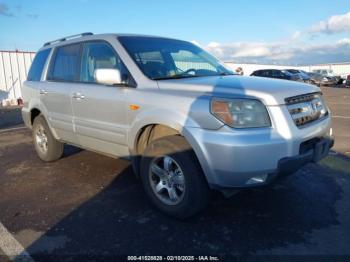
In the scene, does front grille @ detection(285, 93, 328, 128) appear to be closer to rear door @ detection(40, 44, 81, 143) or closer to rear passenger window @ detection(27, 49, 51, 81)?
rear door @ detection(40, 44, 81, 143)

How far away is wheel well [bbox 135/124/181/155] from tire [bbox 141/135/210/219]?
0.58 feet

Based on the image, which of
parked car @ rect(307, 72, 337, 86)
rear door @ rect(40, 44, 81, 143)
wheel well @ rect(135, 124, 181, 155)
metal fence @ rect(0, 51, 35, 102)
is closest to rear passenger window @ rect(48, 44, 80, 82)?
rear door @ rect(40, 44, 81, 143)

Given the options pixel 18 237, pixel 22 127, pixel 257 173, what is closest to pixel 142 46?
pixel 257 173

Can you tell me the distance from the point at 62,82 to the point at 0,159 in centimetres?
239

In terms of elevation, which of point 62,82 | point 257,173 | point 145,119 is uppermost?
point 62,82

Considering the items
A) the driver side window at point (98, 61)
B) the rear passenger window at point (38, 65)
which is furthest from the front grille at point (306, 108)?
the rear passenger window at point (38, 65)

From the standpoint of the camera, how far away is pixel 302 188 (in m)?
4.27

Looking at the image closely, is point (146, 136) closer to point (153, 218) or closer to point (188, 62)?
point (153, 218)

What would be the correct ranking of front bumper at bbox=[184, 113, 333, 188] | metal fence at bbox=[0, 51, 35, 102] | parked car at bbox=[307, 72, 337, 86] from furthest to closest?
parked car at bbox=[307, 72, 337, 86]
metal fence at bbox=[0, 51, 35, 102]
front bumper at bbox=[184, 113, 333, 188]

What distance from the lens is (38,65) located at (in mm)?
5758

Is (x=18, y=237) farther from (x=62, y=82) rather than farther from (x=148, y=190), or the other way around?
(x=62, y=82)

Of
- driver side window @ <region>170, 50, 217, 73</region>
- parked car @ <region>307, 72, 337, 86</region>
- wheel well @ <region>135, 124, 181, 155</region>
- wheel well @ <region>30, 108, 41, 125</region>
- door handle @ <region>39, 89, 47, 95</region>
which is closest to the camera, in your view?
wheel well @ <region>135, 124, 181, 155</region>

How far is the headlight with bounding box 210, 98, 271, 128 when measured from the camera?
2.99 m

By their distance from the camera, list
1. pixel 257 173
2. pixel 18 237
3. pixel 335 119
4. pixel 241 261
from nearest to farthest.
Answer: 1. pixel 241 261
2. pixel 257 173
3. pixel 18 237
4. pixel 335 119
